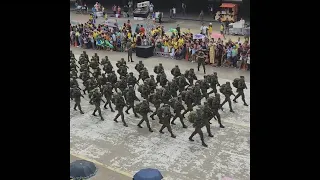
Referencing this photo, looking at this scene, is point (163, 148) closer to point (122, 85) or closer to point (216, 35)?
point (122, 85)

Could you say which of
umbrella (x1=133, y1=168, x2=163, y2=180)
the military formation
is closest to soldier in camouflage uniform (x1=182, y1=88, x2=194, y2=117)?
the military formation

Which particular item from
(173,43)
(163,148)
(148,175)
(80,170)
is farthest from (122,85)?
(173,43)

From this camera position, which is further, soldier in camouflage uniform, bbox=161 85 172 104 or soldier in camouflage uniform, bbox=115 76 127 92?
soldier in camouflage uniform, bbox=115 76 127 92

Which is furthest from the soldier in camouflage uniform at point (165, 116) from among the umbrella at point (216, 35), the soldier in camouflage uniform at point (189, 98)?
the umbrella at point (216, 35)

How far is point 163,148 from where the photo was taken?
12.3 m

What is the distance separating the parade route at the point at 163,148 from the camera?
36.3 feet

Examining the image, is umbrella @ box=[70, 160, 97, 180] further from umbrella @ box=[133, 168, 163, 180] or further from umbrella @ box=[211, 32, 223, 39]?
umbrella @ box=[211, 32, 223, 39]

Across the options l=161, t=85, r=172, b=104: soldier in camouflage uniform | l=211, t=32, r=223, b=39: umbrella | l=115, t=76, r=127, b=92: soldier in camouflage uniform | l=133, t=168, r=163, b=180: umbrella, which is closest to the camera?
l=133, t=168, r=163, b=180: umbrella

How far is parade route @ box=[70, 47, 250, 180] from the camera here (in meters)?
11.1

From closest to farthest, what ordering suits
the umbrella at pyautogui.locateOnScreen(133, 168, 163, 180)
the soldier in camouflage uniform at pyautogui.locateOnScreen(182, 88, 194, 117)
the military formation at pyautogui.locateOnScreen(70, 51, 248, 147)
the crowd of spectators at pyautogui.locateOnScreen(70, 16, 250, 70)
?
the umbrella at pyautogui.locateOnScreen(133, 168, 163, 180)
the military formation at pyautogui.locateOnScreen(70, 51, 248, 147)
the soldier in camouflage uniform at pyautogui.locateOnScreen(182, 88, 194, 117)
the crowd of spectators at pyautogui.locateOnScreen(70, 16, 250, 70)
